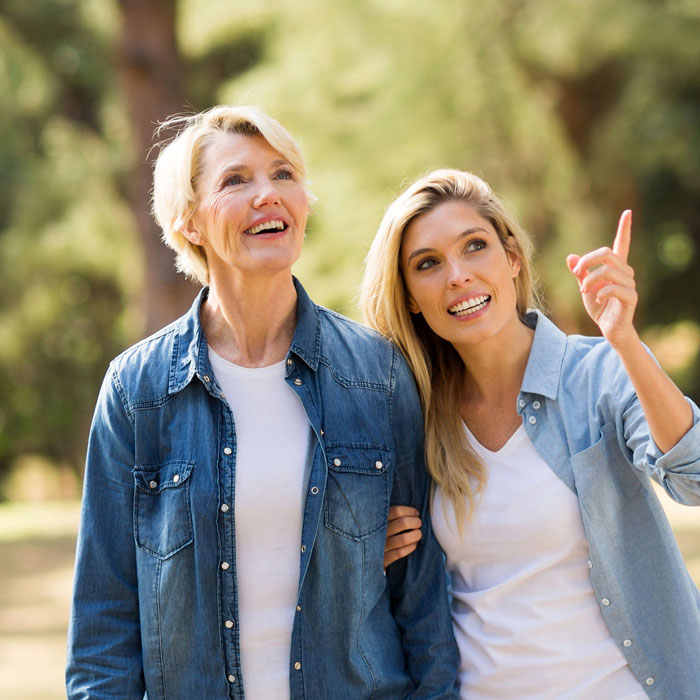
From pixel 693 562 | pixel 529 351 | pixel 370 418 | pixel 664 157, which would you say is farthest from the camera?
pixel 664 157

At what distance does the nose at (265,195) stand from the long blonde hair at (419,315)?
0.38 metres

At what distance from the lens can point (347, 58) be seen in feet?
32.1

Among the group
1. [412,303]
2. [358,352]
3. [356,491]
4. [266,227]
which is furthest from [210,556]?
[412,303]

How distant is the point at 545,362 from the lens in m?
2.44

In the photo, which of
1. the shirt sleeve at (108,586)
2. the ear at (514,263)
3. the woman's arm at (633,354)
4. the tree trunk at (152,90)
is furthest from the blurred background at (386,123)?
the woman's arm at (633,354)

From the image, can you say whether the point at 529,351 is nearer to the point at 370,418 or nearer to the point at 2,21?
the point at 370,418

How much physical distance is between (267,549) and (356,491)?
234 mm

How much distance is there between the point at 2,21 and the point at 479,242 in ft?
34.9

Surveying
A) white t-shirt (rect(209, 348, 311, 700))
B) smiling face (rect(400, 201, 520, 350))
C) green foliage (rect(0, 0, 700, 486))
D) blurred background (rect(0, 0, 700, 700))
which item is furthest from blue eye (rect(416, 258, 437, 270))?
green foliage (rect(0, 0, 700, 486))

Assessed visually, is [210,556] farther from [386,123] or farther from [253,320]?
[386,123]

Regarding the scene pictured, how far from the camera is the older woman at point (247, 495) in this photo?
7.15 feet

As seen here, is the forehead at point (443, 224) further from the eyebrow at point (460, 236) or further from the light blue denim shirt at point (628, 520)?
the light blue denim shirt at point (628, 520)

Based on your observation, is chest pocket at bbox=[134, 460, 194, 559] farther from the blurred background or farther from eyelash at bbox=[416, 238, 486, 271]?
the blurred background

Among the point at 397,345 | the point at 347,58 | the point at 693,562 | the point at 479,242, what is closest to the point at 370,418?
the point at 397,345
